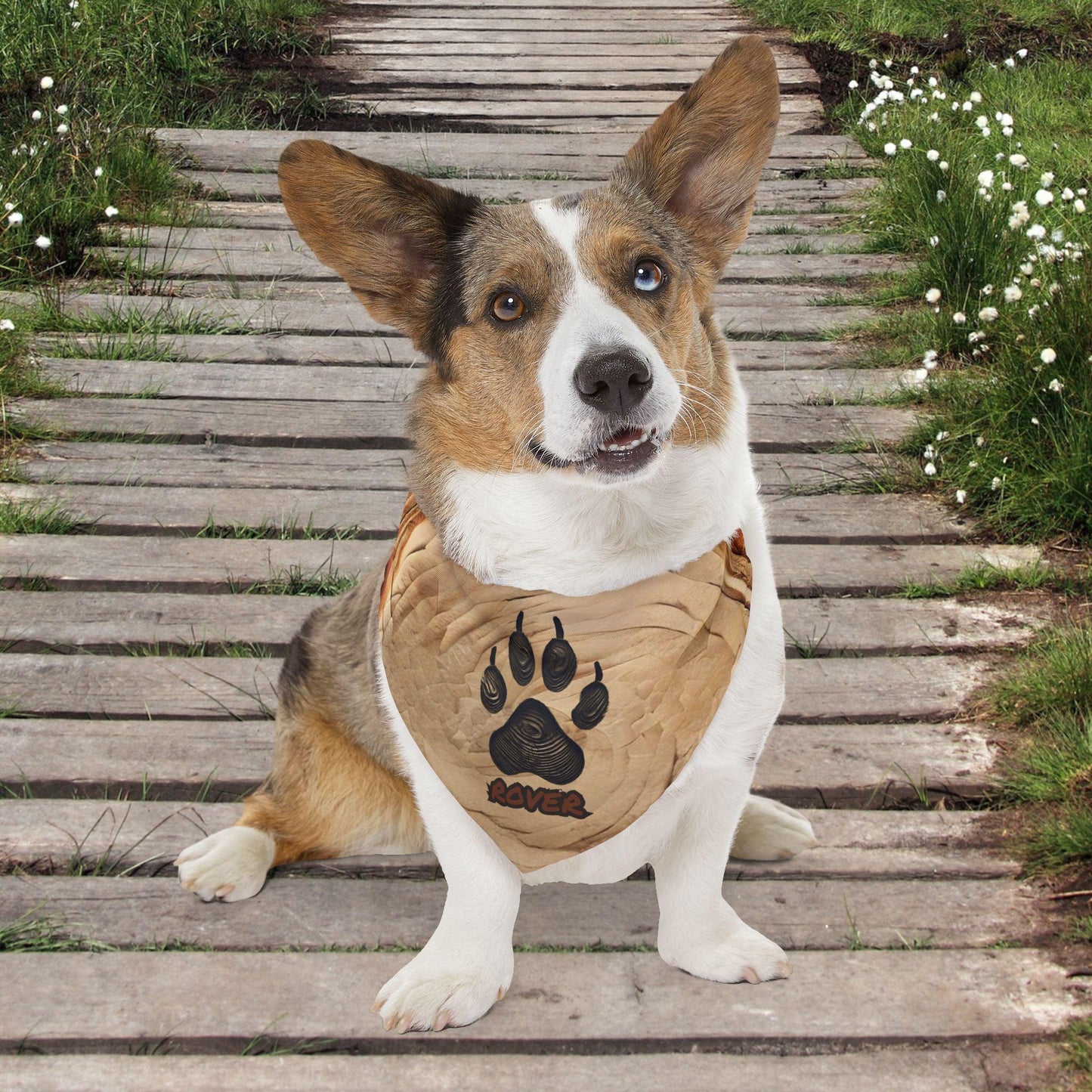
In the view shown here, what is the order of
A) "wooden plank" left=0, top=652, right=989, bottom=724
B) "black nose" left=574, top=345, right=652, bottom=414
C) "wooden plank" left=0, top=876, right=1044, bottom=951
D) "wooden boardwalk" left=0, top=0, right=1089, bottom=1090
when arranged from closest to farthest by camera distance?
"black nose" left=574, top=345, right=652, bottom=414 < "wooden boardwalk" left=0, top=0, right=1089, bottom=1090 < "wooden plank" left=0, top=876, right=1044, bottom=951 < "wooden plank" left=0, top=652, right=989, bottom=724

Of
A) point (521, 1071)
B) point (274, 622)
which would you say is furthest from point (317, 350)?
point (521, 1071)

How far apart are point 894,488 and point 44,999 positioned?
2891mm

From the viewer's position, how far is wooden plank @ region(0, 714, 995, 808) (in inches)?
115

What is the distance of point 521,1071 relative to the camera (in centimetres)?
224

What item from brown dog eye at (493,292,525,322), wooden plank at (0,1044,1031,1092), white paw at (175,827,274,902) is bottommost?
white paw at (175,827,274,902)

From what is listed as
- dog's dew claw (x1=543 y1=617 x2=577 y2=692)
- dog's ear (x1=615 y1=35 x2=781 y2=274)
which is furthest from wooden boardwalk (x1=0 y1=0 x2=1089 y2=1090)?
dog's ear (x1=615 y1=35 x2=781 y2=274)

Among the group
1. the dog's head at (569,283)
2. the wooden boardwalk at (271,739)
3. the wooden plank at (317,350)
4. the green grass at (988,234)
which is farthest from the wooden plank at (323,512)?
the dog's head at (569,283)

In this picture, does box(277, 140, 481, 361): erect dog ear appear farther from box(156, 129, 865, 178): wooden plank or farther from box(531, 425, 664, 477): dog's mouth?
box(156, 129, 865, 178): wooden plank

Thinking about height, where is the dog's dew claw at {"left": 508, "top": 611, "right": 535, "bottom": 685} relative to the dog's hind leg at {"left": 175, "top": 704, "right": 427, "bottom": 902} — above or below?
above

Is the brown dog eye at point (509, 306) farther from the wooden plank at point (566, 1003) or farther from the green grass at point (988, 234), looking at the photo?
the green grass at point (988, 234)

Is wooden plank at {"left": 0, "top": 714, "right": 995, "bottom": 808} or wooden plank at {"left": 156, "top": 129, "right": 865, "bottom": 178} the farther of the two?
wooden plank at {"left": 156, "top": 129, "right": 865, "bottom": 178}

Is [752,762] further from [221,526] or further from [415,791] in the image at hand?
[221,526]

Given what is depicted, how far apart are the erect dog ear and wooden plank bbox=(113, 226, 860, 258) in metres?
3.17

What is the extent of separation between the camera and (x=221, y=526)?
3883 mm
